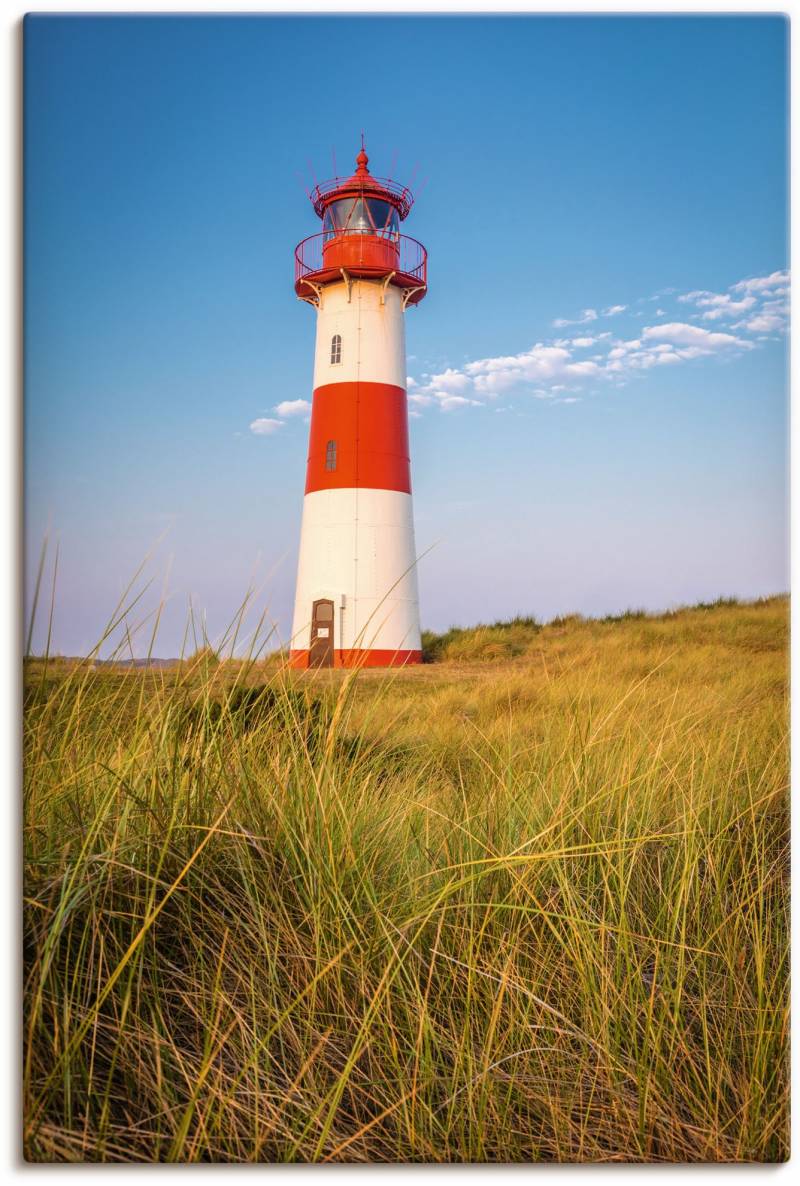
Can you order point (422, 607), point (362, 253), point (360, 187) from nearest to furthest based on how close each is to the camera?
point (422, 607)
point (360, 187)
point (362, 253)

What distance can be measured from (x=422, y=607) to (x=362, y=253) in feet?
14.5

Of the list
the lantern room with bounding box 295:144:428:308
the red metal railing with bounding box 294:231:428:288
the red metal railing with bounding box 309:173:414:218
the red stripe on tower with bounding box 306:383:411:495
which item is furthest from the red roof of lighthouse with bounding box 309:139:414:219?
the red stripe on tower with bounding box 306:383:411:495

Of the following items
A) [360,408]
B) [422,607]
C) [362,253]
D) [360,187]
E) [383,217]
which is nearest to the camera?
[422,607]

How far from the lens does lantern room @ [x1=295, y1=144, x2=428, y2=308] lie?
5.91 meters

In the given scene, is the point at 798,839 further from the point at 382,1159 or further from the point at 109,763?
the point at 109,763

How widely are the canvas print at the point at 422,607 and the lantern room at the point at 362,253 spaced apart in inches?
99.5

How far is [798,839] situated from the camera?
204 centimetres

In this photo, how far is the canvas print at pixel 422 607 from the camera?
1.54 metres

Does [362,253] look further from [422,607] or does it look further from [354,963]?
[354,963]

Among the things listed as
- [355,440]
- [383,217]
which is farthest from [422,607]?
[383,217]

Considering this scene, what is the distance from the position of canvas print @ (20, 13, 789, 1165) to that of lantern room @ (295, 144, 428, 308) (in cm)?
253

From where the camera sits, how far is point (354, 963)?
5.07 ft

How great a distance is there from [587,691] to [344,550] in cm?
375

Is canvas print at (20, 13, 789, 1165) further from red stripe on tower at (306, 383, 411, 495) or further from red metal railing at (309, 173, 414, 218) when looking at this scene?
red stripe on tower at (306, 383, 411, 495)
